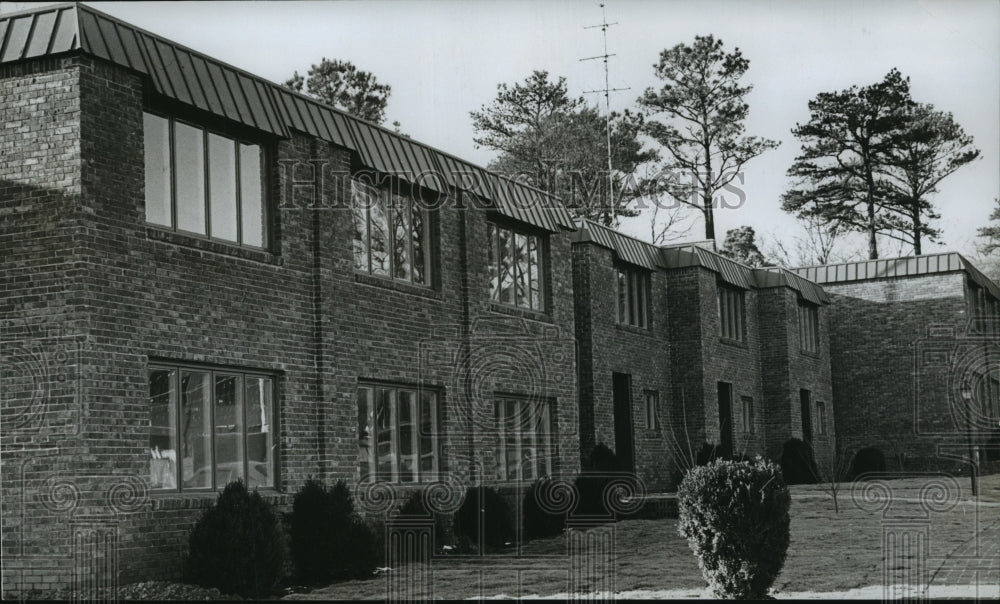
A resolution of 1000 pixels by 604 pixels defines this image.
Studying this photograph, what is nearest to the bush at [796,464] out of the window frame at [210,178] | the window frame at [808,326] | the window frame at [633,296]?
the window frame at [808,326]

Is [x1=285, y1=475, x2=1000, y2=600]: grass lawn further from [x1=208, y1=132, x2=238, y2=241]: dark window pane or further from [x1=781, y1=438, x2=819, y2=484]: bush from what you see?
[x1=781, y1=438, x2=819, y2=484]: bush

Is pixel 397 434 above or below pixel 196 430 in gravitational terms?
below

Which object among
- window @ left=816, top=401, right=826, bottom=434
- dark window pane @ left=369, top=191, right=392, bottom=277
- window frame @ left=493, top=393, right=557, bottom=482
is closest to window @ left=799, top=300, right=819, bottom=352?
window @ left=816, top=401, right=826, bottom=434

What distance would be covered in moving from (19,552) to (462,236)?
9.24 meters

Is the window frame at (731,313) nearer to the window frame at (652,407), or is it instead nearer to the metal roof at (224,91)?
the window frame at (652,407)

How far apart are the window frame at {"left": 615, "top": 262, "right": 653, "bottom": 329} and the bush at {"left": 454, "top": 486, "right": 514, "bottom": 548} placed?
917cm

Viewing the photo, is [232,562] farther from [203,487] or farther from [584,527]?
[584,527]

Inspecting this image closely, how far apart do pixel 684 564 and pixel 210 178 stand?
25.6 feet

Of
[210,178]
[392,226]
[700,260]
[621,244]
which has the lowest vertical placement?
[392,226]

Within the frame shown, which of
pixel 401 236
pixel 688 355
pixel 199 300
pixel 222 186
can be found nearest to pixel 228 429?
pixel 199 300

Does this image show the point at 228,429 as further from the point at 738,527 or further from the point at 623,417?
the point at 623,417

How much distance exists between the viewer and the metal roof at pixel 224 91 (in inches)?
480

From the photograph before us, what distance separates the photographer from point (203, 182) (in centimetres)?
1388

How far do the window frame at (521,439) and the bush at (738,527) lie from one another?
817 cm
